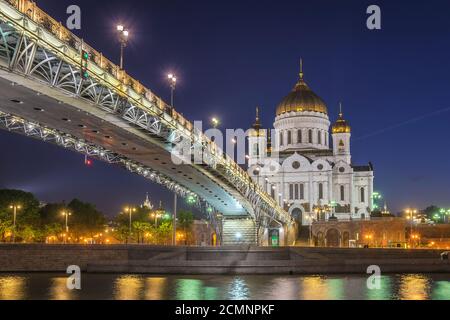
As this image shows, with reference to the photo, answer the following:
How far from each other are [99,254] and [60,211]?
40925 mm

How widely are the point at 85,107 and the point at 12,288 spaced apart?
11.0 metres

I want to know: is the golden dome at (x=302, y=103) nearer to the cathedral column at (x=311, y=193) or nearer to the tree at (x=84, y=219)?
the cathedral column at (x=311, y=193)

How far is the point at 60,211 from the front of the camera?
86.6 m

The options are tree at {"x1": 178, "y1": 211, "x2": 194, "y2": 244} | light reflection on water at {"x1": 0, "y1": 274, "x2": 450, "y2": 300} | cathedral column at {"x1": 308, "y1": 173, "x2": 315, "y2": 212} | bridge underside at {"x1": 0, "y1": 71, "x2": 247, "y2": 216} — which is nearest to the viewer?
bridge underside at {"x1": 0, "y1": 71, "x2": 247, "y2": 216}

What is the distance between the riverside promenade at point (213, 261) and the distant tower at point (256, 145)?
250ft

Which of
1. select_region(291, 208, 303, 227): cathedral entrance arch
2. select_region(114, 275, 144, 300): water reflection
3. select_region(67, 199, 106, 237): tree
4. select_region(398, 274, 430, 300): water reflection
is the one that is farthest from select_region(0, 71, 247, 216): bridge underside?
select_region(291, 208, 303, 227): cathedral entrance arch

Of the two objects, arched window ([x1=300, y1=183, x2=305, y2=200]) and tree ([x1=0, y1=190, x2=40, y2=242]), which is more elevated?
arched window ([x1=300, y1=183, x2=305, y2=200])

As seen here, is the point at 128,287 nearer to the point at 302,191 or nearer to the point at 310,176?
the point at 310,176

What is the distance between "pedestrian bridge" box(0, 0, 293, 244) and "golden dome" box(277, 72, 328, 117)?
2783 inches

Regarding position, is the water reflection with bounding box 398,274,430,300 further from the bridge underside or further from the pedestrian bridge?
the bridge underside

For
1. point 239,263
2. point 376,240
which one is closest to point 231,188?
point 239,263

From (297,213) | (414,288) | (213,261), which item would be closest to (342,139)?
(297,213)

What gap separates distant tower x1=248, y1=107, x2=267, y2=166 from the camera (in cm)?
13062
